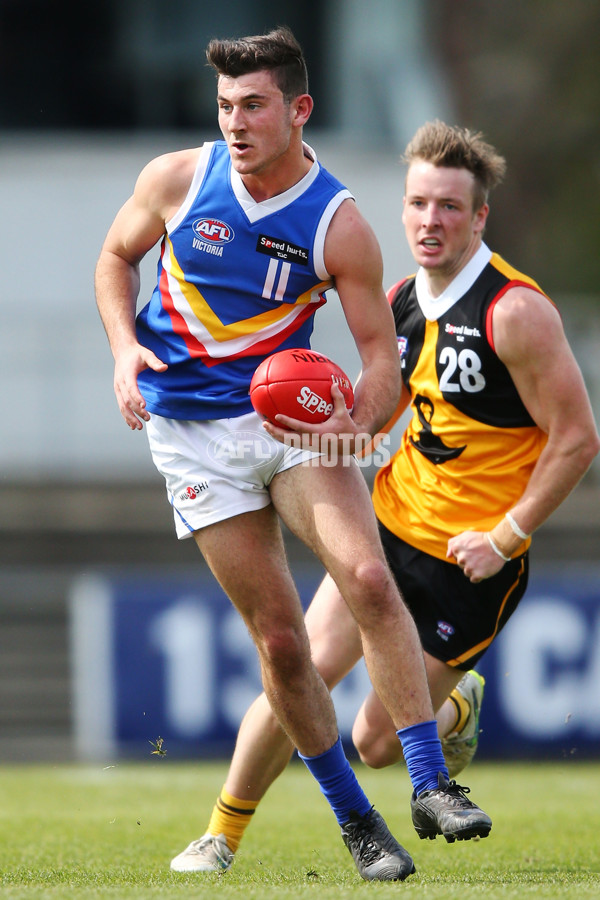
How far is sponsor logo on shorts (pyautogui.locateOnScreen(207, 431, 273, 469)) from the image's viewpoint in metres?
4.52

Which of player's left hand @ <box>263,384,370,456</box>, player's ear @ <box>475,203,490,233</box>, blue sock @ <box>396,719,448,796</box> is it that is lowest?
blue sock @ <box>396,719,448,796</box>

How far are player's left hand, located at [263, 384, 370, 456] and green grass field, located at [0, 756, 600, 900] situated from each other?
4.59ft

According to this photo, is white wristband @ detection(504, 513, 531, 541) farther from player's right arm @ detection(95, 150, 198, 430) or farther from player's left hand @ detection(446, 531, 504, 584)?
player's right arm @ detection(95, 150, 198, 430)

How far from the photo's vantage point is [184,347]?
15.1 ft

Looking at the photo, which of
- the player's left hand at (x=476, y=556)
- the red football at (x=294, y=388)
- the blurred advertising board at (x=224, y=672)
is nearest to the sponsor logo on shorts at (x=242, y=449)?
the red football at (x=294, y=388)

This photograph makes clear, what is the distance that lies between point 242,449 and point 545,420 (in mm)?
1204

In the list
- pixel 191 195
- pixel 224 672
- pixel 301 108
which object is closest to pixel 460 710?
pixel 191 195

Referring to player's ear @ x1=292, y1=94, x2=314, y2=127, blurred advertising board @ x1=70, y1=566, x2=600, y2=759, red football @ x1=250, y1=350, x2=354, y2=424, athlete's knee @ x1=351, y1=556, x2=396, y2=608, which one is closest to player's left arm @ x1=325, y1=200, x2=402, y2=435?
red football @ x1=250, y1=350, x2=354, y2=424

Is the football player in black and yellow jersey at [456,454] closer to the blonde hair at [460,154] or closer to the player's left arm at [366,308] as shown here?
the blonde hair at [460,154]

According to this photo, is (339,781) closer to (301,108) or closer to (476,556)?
(476,556)

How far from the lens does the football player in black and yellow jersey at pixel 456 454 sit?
4.95 metres

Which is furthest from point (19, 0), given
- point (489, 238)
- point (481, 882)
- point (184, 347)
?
point (481, 882)

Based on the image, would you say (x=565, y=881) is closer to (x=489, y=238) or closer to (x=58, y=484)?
(x=58, y=484)

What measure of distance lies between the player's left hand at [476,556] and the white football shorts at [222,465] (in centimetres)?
81
